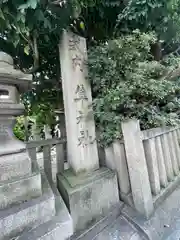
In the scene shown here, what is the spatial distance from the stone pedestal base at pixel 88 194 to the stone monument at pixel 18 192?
17 centimetres

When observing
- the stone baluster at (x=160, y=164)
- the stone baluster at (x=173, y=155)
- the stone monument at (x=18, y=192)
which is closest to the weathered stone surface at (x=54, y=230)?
the stone monument at (x=18, y=192)

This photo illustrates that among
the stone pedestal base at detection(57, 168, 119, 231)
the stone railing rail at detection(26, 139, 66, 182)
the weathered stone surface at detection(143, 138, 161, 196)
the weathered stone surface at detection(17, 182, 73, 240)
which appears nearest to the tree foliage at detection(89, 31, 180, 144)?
the weathered stone surface at detection(143, 138, 161, 196)

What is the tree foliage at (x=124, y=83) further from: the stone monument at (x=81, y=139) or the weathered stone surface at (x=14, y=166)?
the weathered stone surface at (x=14, y=166)

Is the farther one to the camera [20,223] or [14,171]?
[14,171]

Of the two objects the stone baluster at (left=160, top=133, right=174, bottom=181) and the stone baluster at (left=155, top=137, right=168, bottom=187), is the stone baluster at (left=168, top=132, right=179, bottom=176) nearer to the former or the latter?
the stone baluster at (left=160, top=133, right=174, bottom=181)

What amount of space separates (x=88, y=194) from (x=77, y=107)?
1.24 meters

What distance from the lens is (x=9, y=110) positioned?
1747 millimetres

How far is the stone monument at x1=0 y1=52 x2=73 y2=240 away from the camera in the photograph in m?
1.42

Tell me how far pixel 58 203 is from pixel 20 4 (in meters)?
2.23

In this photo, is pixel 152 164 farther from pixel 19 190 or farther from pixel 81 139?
pixel 19 190

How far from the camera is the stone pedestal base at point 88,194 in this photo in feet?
6.13

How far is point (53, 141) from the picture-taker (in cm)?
288

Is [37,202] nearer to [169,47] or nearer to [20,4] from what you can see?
[20,4]

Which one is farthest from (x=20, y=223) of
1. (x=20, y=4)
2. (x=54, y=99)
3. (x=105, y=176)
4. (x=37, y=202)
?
(x=54, y=99)
